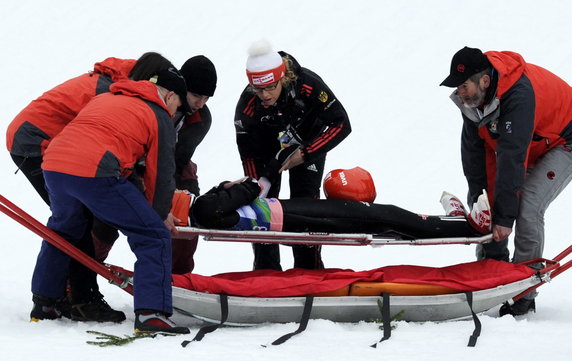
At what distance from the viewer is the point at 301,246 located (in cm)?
619

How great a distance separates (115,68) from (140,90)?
56 centimetres

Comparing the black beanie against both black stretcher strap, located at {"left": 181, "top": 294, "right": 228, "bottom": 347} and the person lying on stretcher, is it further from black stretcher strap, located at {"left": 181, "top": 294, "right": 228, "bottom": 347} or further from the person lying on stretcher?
black stretcher strap, located at {"left": 181, "top": 294, "right": 228, "bottom": 347}

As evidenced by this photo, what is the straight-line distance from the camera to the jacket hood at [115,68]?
209 inches

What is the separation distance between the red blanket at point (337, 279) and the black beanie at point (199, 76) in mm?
1125

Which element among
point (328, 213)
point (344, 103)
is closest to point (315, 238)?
point (328, 213)

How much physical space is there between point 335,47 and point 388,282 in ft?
29.9

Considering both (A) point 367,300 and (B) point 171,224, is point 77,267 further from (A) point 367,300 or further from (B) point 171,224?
(A) point 367,300

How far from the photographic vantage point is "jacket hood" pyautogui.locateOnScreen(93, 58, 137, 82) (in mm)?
5305

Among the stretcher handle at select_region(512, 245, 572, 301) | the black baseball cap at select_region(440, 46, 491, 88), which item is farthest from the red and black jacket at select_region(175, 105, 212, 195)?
the stretcher handle at select_region(512, 245, 572, 301)

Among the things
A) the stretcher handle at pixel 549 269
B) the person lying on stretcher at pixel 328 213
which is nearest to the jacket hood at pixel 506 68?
the person lying on stretcher at pixel 328 213

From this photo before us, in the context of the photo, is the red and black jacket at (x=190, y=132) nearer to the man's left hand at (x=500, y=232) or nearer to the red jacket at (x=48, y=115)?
the red jacket at (x=48, y=115)

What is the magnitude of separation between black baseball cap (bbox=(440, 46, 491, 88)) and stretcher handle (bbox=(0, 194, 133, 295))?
234 centimetres

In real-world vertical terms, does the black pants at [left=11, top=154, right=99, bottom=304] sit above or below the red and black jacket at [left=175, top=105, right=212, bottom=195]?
below

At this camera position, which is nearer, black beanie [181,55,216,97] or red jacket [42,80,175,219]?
red jacket [42,80,175,219]
